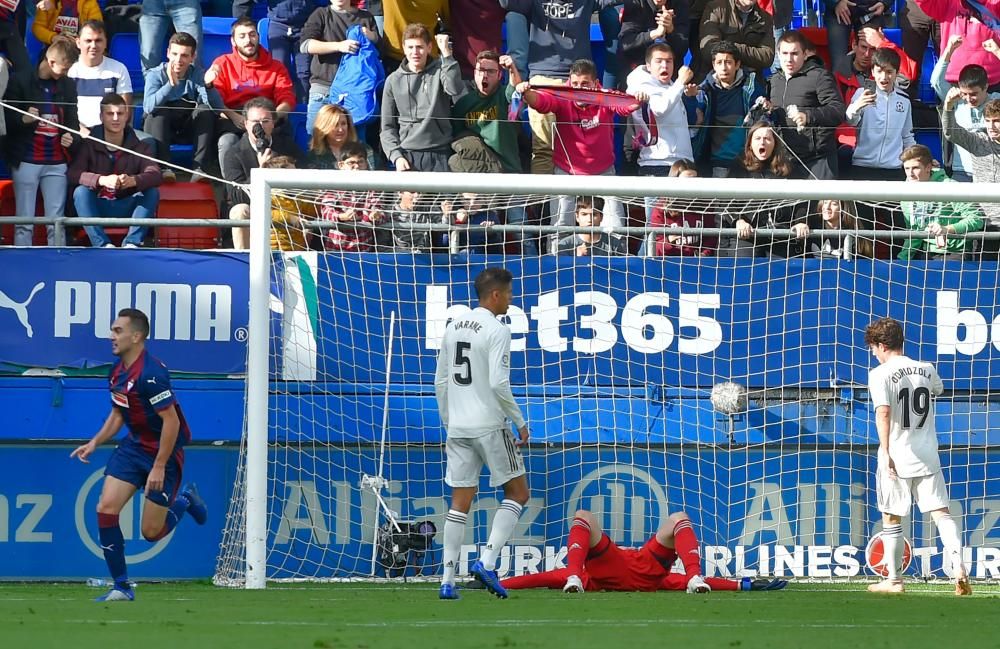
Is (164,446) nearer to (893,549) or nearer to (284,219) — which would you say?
(284,219)

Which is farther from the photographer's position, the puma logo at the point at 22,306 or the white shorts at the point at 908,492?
the puma logo at the point at 22,306

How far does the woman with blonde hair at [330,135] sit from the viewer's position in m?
10.3

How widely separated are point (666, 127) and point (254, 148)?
3106mm

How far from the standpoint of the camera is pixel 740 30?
41.0 feet

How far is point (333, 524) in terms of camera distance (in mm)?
10242

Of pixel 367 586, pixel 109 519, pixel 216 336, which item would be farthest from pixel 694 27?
pixel 109 519

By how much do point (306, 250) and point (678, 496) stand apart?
10.6 ft

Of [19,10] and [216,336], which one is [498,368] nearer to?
[216,336]

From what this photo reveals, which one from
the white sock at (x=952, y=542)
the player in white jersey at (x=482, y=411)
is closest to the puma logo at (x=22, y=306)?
the player in white jersey at (x=482, y=411)

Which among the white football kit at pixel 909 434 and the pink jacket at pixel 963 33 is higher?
the pink jacket at pixel 963 33

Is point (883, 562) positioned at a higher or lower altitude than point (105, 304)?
lower

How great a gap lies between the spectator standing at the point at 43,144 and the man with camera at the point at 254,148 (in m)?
1.18

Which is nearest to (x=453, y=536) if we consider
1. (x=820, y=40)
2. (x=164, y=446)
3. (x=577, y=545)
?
(x=577, y=545)

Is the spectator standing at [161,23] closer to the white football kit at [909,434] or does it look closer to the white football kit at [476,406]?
the white football kit at [476,406]
